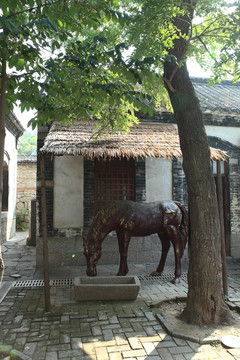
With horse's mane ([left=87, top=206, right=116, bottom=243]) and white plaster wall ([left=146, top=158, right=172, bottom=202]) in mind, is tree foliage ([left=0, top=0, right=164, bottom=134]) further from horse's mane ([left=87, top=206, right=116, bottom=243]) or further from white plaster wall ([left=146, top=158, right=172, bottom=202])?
white plaster wall ([left=146, top=158, right=172, bottom=202])

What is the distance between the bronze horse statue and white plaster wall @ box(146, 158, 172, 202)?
1.49m

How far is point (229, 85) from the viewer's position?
42.5ft

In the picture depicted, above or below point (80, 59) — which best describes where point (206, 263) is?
below

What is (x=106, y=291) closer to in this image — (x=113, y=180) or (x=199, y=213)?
(x=199, y=213)

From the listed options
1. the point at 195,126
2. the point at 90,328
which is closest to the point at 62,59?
the point at 195,126

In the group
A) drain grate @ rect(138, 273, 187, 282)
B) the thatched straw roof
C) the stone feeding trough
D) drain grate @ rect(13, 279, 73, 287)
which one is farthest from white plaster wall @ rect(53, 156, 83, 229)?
the stone feeding trough

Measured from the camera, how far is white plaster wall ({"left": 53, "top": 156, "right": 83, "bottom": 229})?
24.8 feet

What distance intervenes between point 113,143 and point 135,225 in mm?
1954

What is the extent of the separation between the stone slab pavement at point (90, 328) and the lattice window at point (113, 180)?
8.72 feet

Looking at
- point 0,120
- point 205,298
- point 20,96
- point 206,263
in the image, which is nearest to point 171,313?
point 205,298

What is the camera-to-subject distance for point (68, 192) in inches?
301

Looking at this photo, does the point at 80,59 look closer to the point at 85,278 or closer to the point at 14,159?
the point at 85,278

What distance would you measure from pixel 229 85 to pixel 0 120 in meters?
12.2

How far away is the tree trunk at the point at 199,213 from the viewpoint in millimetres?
4070
